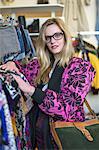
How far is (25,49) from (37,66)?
26 centimetres

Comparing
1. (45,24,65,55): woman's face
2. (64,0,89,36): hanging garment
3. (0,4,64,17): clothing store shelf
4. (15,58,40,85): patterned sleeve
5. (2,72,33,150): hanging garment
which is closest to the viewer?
(2,72,33,150): hanging garment

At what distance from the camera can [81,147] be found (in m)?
1.37

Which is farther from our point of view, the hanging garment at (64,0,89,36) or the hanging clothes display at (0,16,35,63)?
the hanging garment at (64,0,89,36)

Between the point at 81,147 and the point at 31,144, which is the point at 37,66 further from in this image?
the point at 81,147

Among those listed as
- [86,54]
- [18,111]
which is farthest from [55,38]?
[86,54]

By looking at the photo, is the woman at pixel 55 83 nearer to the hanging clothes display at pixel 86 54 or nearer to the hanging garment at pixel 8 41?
the hanging garment at pixel 8 41

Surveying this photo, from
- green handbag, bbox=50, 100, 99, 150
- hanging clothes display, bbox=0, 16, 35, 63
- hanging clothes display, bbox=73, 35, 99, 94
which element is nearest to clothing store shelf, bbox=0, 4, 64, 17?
hanging clothes display, bbox=73, 35, 99, 94

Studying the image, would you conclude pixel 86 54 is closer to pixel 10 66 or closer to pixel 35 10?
pixel 35 10

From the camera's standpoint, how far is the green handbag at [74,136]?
1378 millimetres

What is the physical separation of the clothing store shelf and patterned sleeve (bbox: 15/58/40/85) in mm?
1133

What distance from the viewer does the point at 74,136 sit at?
4.52 feet

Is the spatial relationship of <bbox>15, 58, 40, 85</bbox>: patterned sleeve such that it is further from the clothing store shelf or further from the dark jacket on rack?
the clothing store shelf

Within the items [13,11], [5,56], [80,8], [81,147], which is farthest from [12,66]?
[80,8]

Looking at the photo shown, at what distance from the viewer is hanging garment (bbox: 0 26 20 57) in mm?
1652
